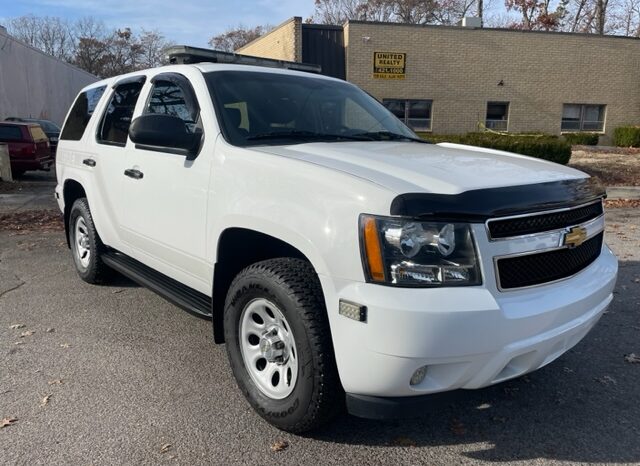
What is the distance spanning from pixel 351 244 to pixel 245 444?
124cm

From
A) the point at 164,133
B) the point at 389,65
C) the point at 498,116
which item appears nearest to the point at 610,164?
the point at 498,116

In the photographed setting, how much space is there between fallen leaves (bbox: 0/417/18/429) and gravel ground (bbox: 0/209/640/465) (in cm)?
5

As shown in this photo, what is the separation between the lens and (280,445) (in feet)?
9.07

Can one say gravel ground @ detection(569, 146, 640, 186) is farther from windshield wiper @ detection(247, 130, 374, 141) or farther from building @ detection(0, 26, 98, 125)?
building @ detection(0, 26, 98, 125)

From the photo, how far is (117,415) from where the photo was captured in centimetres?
306

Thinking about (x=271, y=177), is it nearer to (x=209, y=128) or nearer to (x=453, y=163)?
(x=209, y=128)

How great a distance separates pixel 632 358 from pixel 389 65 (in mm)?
20077

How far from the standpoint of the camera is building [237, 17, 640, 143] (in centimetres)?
2205

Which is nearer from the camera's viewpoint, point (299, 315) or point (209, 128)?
point (299, 315)

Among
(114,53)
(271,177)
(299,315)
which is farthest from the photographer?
(114,53)

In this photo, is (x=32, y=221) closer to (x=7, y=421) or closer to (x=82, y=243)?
(x=82, y=243)

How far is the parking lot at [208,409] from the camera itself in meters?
2.73

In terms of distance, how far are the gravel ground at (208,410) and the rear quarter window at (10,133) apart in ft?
A: 40.0

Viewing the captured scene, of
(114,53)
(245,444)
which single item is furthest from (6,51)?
(114,53)
